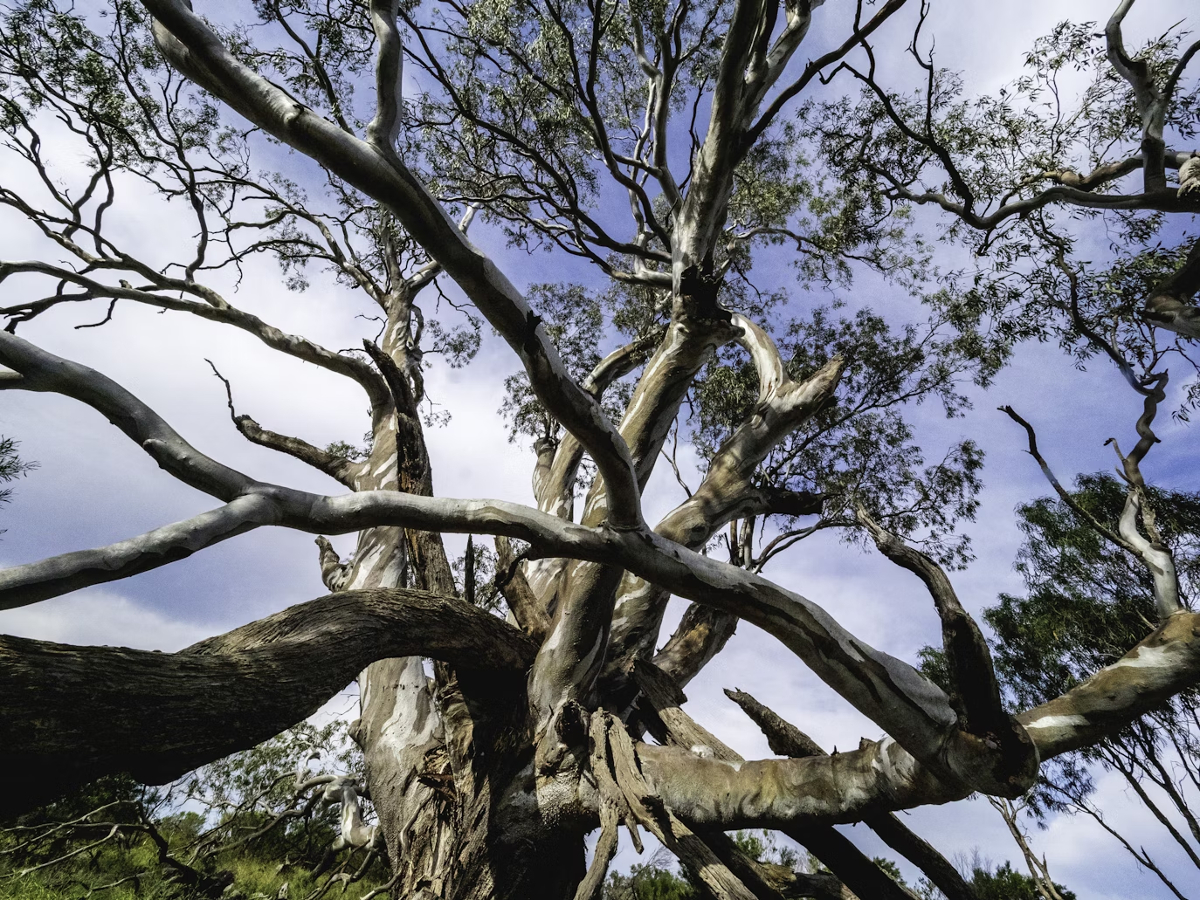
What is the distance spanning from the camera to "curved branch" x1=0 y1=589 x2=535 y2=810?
1478mm

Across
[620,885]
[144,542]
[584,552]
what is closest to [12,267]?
[144,542]

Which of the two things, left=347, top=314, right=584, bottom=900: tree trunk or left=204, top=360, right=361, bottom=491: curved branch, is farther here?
left=204, top=360, right=361, bottom=491: curved branch

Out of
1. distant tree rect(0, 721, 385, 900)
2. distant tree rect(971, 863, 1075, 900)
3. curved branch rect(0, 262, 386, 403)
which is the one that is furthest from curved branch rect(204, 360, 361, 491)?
distant tree rect(971, 863, 1075, 900)

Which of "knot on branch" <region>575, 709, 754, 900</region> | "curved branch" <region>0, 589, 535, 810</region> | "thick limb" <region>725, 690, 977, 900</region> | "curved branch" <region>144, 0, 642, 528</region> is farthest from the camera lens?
"thick limb" <region>725, 690, 977, 900</region>

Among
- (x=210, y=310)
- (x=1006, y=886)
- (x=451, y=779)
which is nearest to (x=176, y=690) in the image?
(x=451, y=779)

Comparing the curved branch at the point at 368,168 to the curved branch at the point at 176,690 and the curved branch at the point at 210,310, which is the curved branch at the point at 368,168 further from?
the curved branch at the point at 210,310

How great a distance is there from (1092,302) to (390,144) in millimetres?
6642

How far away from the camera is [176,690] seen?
1795mm

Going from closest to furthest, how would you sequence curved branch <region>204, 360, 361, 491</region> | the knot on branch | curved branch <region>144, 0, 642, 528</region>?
curved branch <region>144, 0, 642, 528</region> < the knot on branch < curved branch <region>204, 360, 361, 491</region>

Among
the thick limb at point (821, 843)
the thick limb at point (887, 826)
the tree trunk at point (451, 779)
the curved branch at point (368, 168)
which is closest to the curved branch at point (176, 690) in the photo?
the tree trunk at point (451, 779)

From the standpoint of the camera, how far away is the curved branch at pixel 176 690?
148 centimetres

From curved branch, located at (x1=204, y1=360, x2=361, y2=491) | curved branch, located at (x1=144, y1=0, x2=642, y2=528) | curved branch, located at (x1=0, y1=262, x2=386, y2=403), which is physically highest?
curved branch, located at (x1=0, y1=262, x2=386, y2=403)

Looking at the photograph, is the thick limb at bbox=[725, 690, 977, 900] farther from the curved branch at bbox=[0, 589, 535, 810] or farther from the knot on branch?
the curved branch at bbox=[0, 589, 535, 810]

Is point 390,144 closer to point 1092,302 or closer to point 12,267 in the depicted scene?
point 12,267
